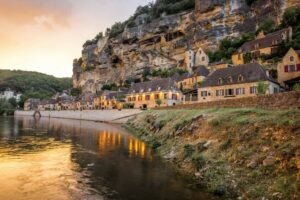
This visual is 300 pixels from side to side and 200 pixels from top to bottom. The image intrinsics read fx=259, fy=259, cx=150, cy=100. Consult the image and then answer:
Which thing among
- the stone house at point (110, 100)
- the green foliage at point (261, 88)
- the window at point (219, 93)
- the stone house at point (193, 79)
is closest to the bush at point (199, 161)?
the green foliage at point (261, 88)

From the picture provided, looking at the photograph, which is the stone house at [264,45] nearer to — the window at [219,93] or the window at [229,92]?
the window at [219,93]

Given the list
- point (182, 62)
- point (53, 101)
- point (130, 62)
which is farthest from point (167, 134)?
point (53, 101)

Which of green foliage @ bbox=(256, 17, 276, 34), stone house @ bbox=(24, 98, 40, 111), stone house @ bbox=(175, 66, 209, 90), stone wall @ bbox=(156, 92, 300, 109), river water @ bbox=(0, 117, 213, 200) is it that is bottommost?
river water @ bbox=(0, 117, 213, 200)

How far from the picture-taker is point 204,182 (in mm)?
18375

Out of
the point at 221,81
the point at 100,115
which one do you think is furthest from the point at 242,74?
the point at 100,115

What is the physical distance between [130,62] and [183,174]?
107018 mm

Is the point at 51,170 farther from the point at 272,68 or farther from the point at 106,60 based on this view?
the point at 106,60

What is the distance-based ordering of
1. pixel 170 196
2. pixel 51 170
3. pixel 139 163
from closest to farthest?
pixel 170 196 < pixel 51 170 < pixel 139 163

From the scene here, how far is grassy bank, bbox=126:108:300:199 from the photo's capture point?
14.1 metres

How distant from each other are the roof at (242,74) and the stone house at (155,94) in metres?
20.6

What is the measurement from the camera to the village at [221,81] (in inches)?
2116

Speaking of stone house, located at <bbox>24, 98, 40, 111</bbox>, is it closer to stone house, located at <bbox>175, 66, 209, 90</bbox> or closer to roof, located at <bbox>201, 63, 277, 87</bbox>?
stone house, located at <bbox>175, 66, 209, 90</bbox>

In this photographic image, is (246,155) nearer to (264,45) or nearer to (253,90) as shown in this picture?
(253,90)

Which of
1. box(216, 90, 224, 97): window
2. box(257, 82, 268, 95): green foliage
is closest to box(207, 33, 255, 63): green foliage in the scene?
box(216, 90, 224, 97): window
